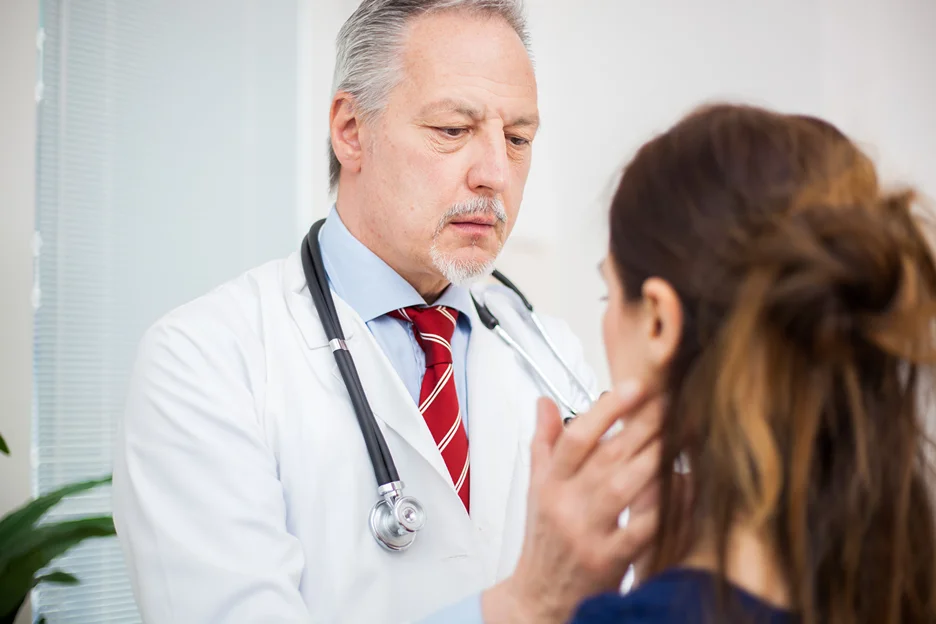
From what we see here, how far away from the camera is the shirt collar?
1.22m

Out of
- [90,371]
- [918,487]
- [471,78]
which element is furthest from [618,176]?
[90,371]

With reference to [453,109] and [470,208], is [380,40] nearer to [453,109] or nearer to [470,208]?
[453,109]

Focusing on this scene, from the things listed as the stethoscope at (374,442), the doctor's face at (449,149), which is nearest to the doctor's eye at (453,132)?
the doctor's face at (449,149)

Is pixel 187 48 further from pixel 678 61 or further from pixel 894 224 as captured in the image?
pixel 894 224

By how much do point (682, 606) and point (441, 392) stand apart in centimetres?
66

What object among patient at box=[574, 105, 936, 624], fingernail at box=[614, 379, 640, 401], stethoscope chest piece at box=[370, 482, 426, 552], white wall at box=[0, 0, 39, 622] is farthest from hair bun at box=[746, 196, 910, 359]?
white wall at box=[0, 0, 39, 622]

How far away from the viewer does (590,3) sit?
2451 millimetres

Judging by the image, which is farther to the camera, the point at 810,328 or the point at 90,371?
the point at 90,371

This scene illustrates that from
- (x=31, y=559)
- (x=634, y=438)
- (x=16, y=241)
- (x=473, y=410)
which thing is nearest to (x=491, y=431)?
(x=473, y=410)

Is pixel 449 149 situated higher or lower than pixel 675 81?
lower

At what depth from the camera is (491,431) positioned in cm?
121

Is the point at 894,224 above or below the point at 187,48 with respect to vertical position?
below

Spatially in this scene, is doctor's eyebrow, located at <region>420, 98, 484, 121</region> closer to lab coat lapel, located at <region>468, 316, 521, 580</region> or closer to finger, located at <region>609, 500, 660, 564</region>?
lab coat lapel, located at <region>468, 316, 521, 580</region>

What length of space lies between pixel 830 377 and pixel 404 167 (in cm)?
78
